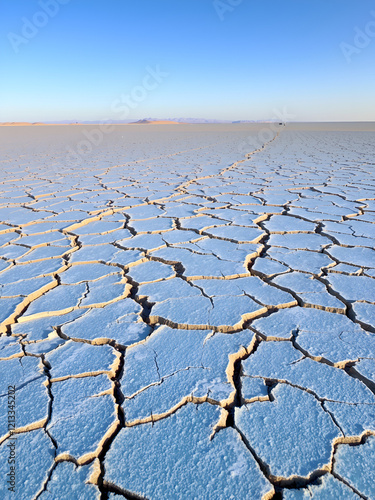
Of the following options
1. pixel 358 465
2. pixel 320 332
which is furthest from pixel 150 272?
pixel 358 465

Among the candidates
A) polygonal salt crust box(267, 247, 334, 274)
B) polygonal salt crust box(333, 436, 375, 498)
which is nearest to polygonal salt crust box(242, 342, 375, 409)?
polygonal salt crust box(333, 436, 375, 498)

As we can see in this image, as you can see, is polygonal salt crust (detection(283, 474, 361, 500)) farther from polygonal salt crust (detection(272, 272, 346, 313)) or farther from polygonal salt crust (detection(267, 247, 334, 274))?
polygonal salt crust (detection(267, 247, 334, 274))

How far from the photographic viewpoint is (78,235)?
2.59 metres

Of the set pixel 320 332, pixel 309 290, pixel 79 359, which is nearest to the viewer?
pixel 79 359

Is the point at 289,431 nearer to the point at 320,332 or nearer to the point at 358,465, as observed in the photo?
the point at 358,465

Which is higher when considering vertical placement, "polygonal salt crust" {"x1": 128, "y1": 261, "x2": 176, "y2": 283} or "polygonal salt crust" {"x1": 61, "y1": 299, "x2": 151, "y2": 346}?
"polygonal salt crust" {"x1": 61, "y1": 299, "x2": 151, "y2": 346}

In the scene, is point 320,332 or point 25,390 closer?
point 25,390

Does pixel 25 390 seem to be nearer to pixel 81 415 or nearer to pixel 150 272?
pixel 81 415

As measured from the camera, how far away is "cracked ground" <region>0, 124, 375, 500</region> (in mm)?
853

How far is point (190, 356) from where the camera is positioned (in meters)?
1.25

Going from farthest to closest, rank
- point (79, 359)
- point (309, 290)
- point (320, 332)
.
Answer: point (309, 290), point (320, 332), point (79, 359)

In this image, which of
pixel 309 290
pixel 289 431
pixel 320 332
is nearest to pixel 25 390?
pixel 289 431

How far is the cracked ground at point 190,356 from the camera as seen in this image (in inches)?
33.6

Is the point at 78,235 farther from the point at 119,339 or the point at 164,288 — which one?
the point at 119,339
